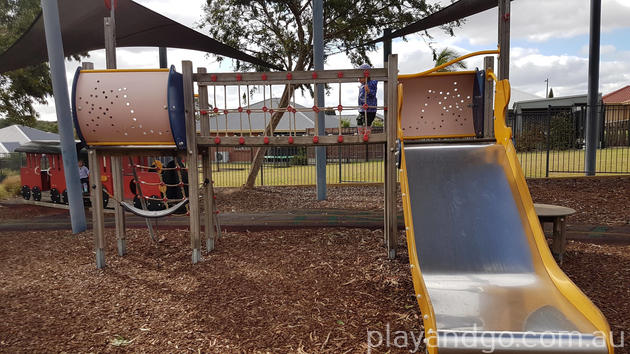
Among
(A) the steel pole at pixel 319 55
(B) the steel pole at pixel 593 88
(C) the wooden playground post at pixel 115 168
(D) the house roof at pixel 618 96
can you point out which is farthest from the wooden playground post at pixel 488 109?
(D) the house roof at pixel 618 96

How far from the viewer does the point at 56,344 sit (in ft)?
9.95

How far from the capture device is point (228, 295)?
3885 millimetres

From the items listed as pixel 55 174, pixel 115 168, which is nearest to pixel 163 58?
pixel 55 174

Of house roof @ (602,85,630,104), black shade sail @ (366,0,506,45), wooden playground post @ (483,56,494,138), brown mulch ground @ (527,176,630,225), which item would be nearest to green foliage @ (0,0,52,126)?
black shade sail @ (366,0,506,45)

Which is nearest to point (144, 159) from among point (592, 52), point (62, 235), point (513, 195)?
point (62, 235)

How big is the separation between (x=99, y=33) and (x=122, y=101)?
4.99 m

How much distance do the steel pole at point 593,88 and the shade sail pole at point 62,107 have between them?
11665 millimetres

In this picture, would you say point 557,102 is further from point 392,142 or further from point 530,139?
point 392,142

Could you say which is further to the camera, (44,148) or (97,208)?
(44,148)

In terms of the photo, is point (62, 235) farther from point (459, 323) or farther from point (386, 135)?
point (459, 323)

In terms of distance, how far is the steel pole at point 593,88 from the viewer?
33.4 feet

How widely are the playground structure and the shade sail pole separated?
1921 mm

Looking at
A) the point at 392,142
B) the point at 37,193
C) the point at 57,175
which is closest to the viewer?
the point at 392,142

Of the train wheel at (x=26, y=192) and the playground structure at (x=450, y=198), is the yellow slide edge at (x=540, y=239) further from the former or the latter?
the train wheel at (x=26, y=192)
